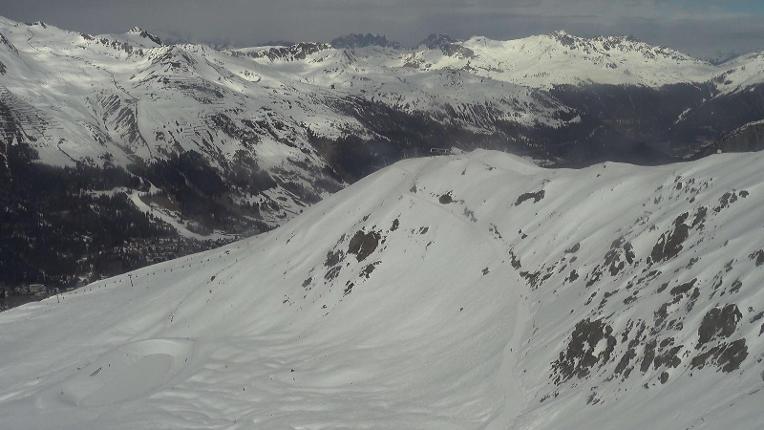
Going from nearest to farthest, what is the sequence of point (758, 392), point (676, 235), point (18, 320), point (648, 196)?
point (758, 392) < point (676, 235) < point (648, 196) < point (18, 320)

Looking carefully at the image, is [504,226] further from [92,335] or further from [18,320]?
[18,320]

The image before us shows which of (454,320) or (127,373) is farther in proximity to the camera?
(127,373)

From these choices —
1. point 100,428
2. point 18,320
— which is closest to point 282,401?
point 100,428

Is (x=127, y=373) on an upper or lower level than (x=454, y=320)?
upper

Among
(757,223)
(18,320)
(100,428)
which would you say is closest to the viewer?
(757,223)

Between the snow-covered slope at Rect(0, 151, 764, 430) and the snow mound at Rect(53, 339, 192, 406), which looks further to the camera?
the snow mound at Rect(53, 339, 192, 406)

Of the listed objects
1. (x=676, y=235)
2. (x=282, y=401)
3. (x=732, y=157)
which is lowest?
(x=282, y=401)

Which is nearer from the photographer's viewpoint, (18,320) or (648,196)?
(648,196)

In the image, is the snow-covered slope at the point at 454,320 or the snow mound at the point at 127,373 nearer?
the snow-covered slope at the point at 454,320
